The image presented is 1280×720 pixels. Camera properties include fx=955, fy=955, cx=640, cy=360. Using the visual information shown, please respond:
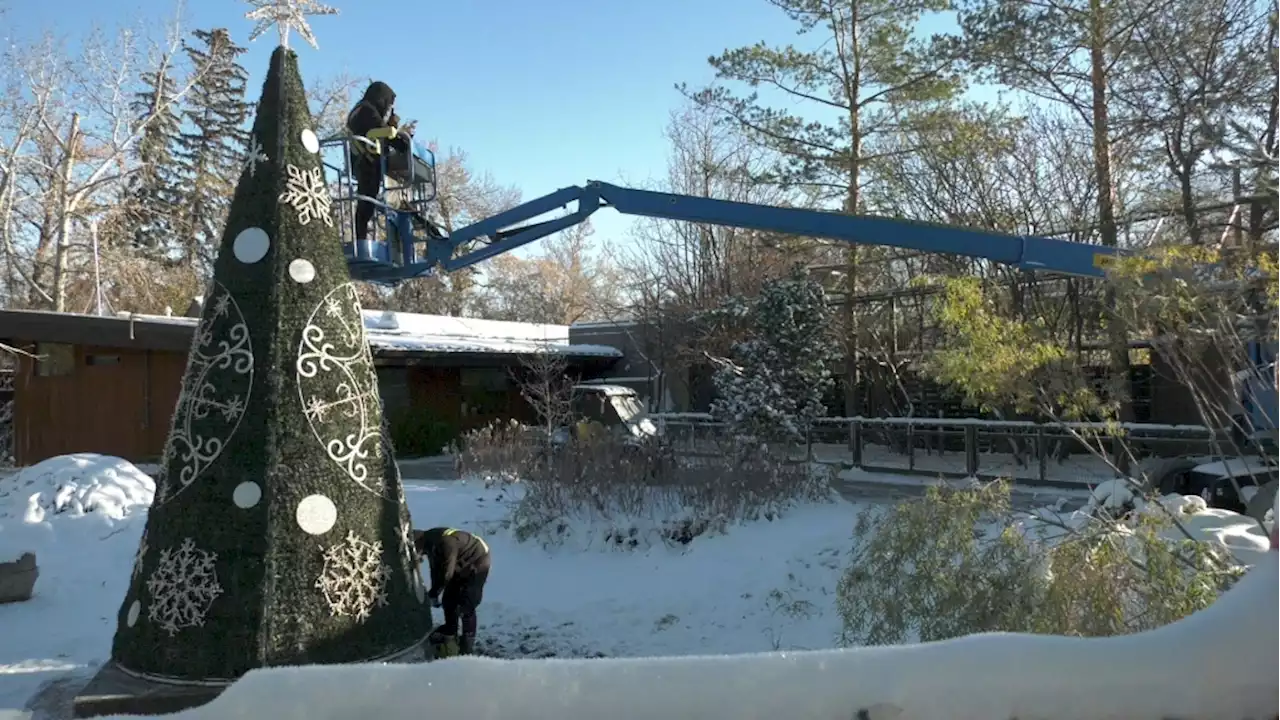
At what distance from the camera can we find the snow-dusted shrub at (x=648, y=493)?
30.0ft

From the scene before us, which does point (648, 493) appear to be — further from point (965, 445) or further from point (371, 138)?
point (965, 445)

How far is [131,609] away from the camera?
4.70m

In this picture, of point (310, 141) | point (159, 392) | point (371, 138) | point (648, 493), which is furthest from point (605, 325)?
point (310, 141)

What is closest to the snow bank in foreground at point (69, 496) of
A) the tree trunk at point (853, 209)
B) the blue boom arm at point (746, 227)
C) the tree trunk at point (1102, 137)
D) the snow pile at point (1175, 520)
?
the blue boom arm at point (746, 227)

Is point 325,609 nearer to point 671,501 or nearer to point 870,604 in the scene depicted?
point 870,604

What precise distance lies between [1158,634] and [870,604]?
8.51ft

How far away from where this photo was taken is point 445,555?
6.18 metres

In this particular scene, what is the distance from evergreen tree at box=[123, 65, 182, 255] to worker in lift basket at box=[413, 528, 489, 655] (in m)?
22.1

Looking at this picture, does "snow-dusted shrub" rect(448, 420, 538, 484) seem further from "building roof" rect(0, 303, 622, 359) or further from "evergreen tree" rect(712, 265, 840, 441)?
"evergreen tree" rect(712, 265, 840, 441)

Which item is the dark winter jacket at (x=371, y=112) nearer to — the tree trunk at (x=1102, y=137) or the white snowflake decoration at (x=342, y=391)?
Answer: the white snowflake decoration at (x=342, y=391)

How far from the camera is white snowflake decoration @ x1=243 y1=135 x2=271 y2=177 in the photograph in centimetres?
489

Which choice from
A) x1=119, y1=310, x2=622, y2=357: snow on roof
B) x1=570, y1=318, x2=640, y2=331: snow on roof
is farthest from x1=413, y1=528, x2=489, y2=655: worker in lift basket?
x1=570, y1=318, x2=640, y2=331: snow on roof

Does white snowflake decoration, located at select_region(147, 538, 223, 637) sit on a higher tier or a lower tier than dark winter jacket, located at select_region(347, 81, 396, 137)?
lower

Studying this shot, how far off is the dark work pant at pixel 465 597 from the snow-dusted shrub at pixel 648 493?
2785mm
